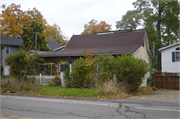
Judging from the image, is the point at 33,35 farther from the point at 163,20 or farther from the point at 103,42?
the point at 163,20

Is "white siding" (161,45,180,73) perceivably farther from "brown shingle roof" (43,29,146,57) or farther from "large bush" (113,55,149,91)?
"large bush" (113,55,149,91)

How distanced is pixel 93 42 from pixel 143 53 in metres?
5.80

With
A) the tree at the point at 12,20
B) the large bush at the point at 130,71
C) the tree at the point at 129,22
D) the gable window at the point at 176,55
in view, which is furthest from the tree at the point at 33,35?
the large bush at the point at 130,71

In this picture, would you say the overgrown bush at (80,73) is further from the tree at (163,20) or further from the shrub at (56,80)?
the tree at (163,20)

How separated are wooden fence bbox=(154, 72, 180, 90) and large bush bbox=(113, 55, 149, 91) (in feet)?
15.6

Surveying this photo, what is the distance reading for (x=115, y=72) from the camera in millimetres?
12664

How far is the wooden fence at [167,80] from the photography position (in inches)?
612

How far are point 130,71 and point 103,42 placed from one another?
9362 millimetres

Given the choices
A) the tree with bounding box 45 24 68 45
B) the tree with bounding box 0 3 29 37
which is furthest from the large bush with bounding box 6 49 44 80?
the tree with bounding box 45 24 68 45

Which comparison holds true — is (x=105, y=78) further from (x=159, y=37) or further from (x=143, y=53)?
(x=159, y=37)

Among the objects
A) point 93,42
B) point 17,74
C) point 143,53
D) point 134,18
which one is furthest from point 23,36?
point 134,18

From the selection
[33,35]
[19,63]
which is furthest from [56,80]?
[33,35]

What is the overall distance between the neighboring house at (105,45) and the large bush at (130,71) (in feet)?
13.0

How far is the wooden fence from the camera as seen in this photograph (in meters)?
15.6
